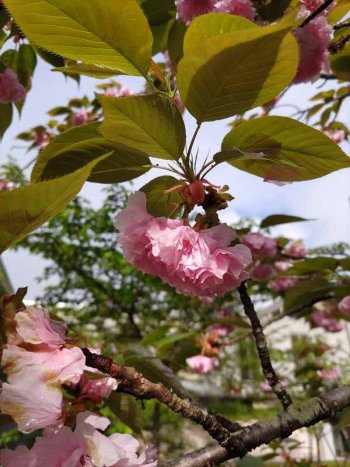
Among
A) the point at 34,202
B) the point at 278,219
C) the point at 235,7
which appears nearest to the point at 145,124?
the point at 34,202

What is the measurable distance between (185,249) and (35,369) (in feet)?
0.92

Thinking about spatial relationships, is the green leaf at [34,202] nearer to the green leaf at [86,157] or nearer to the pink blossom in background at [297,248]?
the green leaf at [86,157]

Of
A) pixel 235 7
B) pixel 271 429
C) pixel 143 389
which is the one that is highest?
pixel 235 7

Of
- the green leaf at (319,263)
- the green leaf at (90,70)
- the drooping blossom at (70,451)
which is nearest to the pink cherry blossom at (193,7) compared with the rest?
the green leaf at (90,70)

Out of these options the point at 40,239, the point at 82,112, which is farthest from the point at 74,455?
the point at 40,239

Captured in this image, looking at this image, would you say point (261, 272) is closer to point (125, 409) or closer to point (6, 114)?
point (6, 114)

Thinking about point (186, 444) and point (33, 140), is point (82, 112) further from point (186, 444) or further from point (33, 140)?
point (186, 444)

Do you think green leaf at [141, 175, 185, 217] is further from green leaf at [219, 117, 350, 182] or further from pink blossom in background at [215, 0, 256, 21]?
pink blossom in background at [215, 0, 256, 21]

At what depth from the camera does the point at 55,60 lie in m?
1.31

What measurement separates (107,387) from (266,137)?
1.14 ft

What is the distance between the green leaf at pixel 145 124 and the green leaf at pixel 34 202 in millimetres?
157

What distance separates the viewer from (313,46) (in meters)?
0.86

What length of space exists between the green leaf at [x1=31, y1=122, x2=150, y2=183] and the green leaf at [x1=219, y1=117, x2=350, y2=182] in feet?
0.40

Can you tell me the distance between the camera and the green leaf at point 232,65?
1.41ft
